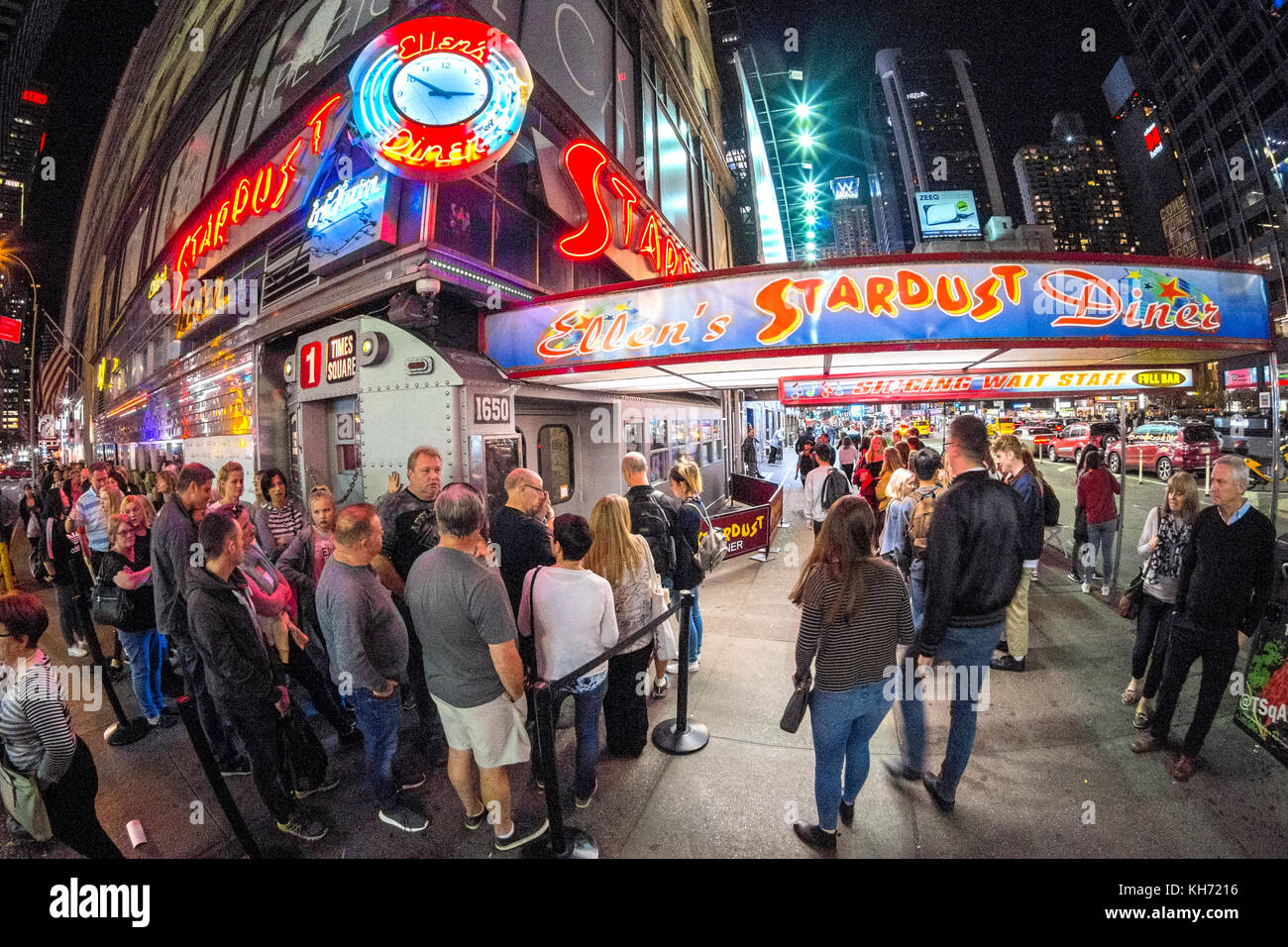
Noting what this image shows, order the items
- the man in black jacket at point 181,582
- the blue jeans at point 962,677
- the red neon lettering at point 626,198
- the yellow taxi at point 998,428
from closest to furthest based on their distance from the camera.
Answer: the blue jeans at point 962,677 → the man in black jacket at point 181,582 → the red neon lettering at point 626,198 → the yellow taxi at point 998,428

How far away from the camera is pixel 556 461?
9250 mm

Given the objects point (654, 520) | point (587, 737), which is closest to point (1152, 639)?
point (654, 520)

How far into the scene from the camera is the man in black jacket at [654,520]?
4.38m

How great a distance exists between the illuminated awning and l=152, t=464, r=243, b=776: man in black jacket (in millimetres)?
3883

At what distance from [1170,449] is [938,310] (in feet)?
63.5

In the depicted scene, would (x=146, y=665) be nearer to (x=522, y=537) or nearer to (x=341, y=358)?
(x=522, y=537)

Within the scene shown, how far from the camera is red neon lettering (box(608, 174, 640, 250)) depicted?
8.14 m

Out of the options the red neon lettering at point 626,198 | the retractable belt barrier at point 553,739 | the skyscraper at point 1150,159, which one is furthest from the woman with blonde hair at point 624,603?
the skyscraper at point 1150,159

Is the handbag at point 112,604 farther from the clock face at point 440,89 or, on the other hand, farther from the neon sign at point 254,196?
the neon sign at point 254,196

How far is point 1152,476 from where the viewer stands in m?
18.7

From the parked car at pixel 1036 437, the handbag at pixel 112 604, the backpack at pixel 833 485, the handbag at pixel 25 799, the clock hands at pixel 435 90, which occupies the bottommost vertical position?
the handbag at pixel 25 799

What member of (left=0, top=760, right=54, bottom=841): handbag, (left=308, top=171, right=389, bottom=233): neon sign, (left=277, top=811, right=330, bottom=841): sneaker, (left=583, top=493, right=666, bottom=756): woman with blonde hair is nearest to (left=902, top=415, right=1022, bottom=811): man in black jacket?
(left=583, top=493, right=666, bottom=756): woman with blonde hair

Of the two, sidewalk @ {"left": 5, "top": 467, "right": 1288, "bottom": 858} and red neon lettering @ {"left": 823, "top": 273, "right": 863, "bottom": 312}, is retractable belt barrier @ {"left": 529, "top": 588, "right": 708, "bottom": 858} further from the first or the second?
red neon lettering @ {"left": 823, "top": 273, "right": 863, "bottom": 312}
